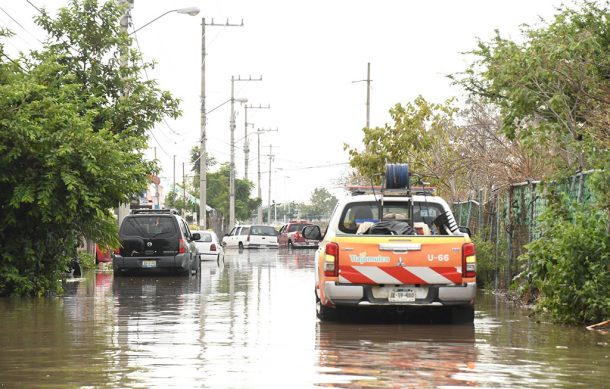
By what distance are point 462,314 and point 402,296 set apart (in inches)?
42.2

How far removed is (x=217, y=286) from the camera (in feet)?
79.0

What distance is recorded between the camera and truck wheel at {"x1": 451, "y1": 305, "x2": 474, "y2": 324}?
48.2 ft

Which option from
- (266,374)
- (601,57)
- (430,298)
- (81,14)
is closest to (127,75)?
(81,14)

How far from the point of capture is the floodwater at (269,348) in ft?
31.3

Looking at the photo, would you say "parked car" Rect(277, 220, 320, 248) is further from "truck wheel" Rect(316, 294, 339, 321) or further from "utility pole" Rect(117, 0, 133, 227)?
"truck wheel" Rect(316, 294, 339, 321)

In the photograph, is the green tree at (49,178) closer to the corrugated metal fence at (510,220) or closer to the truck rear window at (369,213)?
the truck rear window at (369,213)

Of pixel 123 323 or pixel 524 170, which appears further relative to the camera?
pixel 524 170

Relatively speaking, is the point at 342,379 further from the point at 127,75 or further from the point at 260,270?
the point at 260,270

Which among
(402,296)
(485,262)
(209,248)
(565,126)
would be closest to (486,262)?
(485,262)

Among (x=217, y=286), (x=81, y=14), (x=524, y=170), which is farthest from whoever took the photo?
(x=81, y=14)

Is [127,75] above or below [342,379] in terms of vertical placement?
above

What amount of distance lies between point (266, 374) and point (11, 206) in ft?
36.0

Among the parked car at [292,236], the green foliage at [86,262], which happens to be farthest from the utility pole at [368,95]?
the green foliage at [86,262]

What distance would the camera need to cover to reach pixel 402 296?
14.2 metres
